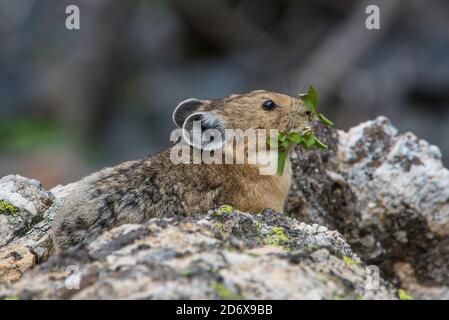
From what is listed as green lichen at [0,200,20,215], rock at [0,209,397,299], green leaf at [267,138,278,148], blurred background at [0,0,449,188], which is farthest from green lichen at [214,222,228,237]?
blurred background at [0,0,449,188]

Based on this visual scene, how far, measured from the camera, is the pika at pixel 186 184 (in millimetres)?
8109

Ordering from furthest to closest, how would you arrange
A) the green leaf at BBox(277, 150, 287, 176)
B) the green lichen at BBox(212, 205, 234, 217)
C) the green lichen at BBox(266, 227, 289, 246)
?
the green leaf at BBox(277, 150, 287, 176) → the green lichen at BBox(212, 205, 234, 217) → the green lichen at BBox(266, 227, 289, 246)

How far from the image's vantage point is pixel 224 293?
5441mm

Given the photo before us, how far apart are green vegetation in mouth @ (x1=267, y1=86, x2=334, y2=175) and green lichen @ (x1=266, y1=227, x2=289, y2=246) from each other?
2.33 meters

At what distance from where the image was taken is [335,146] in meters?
10.6

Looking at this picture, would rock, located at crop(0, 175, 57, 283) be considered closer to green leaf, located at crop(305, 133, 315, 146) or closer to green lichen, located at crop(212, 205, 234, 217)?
green lichen, located at crop(212, 205, 234, 217)

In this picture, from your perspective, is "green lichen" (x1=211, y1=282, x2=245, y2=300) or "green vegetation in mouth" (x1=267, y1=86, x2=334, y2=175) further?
"green vegetation in mouth" (x1=267, y1=86, x2=334, y2=175)

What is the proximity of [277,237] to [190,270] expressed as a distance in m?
1.43

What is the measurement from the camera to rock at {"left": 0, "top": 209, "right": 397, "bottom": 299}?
549 cm

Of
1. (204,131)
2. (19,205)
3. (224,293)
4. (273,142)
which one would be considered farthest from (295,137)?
(224,293)

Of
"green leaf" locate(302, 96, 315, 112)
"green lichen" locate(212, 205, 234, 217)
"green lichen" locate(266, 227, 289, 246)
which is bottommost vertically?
"green lichen" locate(266, 227, 289, 246)

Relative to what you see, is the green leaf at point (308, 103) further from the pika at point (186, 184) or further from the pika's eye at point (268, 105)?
the pika's eye at point (268, 105)

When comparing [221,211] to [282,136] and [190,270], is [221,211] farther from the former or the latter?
[282,136]

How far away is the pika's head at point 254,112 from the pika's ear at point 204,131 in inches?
1.1
